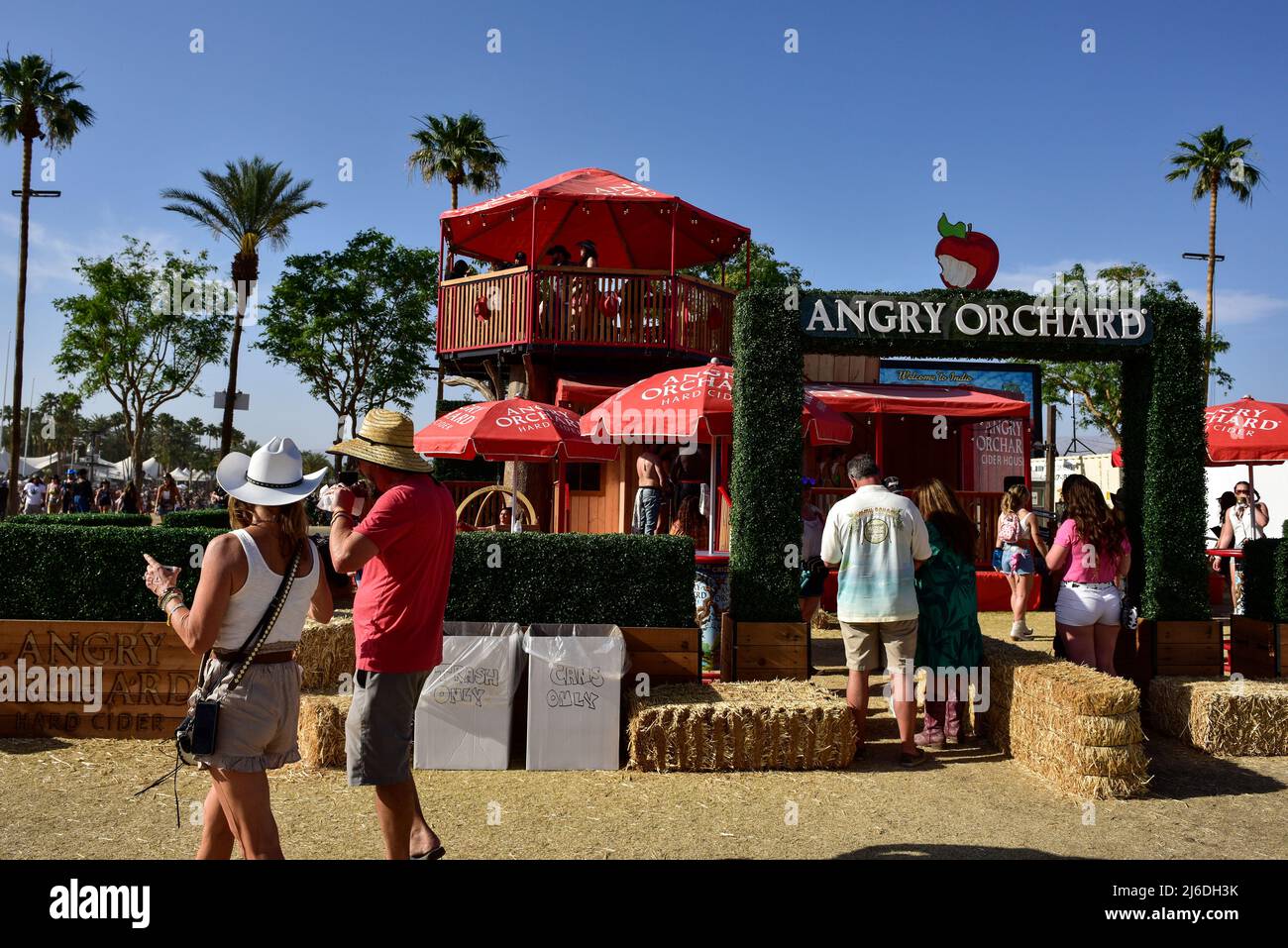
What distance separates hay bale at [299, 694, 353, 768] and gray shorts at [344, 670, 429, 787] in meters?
2.22

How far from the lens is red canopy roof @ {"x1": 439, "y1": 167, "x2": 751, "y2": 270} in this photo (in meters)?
16.5

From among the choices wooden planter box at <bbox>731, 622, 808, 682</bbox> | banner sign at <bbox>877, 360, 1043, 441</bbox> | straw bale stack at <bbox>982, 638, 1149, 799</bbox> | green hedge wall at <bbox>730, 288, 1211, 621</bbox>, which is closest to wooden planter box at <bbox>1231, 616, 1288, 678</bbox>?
green hedge wall at <bbox>730, 288, 1211, 621</bbox>

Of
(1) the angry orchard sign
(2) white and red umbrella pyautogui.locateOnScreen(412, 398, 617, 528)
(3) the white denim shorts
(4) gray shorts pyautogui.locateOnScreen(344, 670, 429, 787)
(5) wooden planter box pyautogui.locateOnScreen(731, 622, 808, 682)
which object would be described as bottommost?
(5) wooden planter box pyautogui.locateOnScreen(731, 622, 808, 682)

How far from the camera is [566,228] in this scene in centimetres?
1914

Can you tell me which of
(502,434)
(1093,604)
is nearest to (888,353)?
(1093,604)

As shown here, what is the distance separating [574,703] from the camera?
5.85 metres

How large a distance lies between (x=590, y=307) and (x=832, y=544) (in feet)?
36.7

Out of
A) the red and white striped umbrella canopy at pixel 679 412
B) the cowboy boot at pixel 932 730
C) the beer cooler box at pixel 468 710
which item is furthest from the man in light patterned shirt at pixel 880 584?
the red and white striped umbrella canopy at pixel 679 412

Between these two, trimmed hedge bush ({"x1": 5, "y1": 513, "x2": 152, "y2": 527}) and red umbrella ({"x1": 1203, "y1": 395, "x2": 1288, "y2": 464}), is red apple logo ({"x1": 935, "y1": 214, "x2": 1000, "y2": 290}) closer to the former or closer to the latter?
red umbrella ({"x1": 1203, "y1": 395, "x2": 1288, "y2": 464})

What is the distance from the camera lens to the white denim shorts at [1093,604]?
648 centimetres

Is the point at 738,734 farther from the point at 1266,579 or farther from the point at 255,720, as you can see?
the point at 1266,579

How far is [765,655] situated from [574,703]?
1.84 m

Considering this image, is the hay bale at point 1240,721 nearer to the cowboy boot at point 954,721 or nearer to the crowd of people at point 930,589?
the crowd of people at point 930,589
